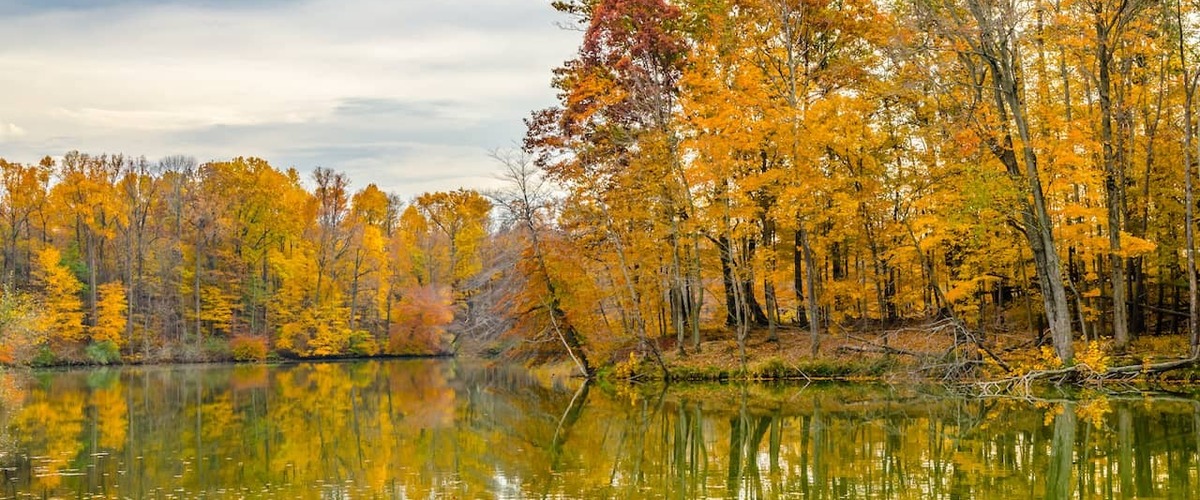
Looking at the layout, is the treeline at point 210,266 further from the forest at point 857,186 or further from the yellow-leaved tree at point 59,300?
the forest at point 857,186

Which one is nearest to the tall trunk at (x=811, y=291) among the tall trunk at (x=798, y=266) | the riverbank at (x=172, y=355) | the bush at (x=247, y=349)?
the tall trunk at (x=798, y=266)

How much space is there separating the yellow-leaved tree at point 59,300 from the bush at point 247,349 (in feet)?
25.4

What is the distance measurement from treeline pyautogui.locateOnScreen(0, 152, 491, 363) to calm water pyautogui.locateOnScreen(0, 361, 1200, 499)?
30.5 metres

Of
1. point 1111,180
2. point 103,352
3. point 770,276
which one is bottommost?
point 103,352

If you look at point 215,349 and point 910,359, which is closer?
point 910,359

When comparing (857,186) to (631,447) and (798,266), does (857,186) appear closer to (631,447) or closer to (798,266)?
(798,266)

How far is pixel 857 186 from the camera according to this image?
89.8ft

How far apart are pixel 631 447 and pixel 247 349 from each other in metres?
46.5

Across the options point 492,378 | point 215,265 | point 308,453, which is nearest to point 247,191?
point 215,265

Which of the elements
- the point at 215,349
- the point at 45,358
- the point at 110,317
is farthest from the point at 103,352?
the point at 215,349

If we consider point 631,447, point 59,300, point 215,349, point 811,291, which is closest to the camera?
point 631,447

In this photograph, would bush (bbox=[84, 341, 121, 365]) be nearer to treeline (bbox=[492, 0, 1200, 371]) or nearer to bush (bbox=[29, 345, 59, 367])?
bush (bbox=[29, 345, 59, 367])

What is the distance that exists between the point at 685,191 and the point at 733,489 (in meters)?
16.6

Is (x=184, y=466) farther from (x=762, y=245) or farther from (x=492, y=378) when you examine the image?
(x=492, y=378)
